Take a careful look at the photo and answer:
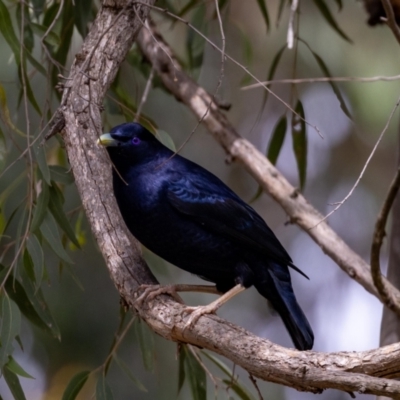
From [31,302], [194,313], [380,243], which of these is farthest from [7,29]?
[380,243]

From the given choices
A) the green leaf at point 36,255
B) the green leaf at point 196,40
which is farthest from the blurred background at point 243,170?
the green leaf at point 36,255

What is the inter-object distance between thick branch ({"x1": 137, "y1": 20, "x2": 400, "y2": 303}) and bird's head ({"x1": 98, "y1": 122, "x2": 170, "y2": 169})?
34cm

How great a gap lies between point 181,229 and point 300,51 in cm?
450

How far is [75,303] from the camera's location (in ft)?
20.6

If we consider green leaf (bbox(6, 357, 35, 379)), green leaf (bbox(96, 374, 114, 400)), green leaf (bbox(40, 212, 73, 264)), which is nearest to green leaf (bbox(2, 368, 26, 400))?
green leaf (bbox(6, 357, 35, 379))

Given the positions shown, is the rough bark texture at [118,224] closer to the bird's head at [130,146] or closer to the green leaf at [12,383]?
the bird's head at [130,146]

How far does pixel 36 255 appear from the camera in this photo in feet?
10.5

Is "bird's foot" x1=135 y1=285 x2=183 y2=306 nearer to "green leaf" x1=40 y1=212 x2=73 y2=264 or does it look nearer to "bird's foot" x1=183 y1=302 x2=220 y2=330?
"bird's foot" x1=183 y1=302 x2=220 y2=330

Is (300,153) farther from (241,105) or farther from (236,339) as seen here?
(241,105)

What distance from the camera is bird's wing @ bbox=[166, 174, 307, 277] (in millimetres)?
3631

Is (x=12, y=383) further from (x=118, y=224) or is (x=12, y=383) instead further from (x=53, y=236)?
(x=118, y=224)

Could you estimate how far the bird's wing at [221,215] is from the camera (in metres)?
3.63

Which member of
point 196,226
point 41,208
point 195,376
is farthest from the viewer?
point 195,376

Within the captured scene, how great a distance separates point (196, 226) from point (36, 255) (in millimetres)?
823
